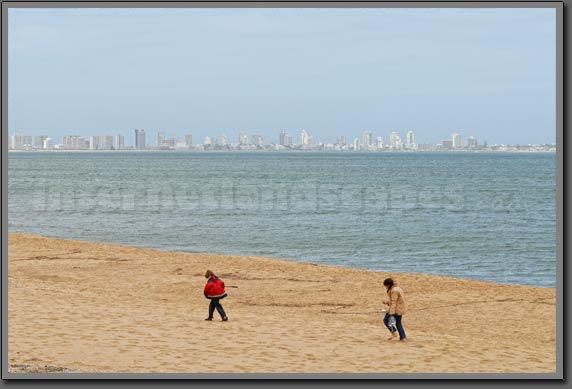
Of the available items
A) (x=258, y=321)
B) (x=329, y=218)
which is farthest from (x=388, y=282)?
(x=329, y=218)

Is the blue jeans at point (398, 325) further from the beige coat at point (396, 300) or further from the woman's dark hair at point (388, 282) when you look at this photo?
the woman's dark hair at point (388, 282)

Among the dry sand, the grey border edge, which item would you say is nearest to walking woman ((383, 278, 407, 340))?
the dry sand

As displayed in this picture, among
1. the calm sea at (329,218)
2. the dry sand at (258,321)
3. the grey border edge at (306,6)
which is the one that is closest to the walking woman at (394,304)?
the dry sand at (258,321)

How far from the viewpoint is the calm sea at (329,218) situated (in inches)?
2044

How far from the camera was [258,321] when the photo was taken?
2117 centimetres

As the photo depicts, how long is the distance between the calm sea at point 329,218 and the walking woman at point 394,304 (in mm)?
22417

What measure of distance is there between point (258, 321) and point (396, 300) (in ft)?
14.9

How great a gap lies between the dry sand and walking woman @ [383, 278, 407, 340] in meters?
0.26

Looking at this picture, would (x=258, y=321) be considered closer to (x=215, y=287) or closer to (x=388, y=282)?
(x=215, y=287)

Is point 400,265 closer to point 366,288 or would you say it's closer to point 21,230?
point 366,288

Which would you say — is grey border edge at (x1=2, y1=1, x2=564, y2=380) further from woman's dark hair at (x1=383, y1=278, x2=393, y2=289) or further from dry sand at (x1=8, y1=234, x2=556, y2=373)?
woman's dark hair at (x1=383, y1=278, x2=393, y2=289)

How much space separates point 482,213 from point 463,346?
228 feet

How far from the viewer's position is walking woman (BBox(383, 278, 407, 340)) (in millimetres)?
17188

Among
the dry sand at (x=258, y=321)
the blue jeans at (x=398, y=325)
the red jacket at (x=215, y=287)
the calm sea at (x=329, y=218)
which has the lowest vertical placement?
the calm sea at (x=329, y=218)
